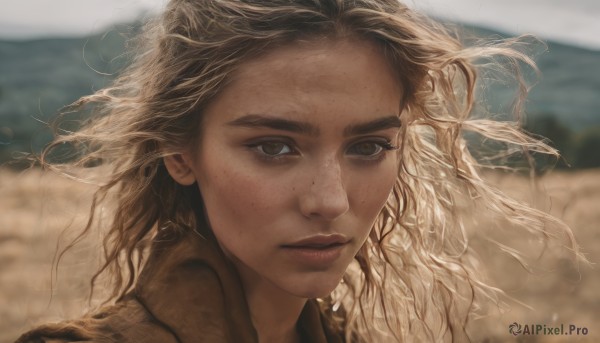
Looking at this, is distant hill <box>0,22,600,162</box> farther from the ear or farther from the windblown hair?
the ear

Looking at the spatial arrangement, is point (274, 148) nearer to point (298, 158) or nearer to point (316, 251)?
point (298, 158)

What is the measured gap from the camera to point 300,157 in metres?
2.37

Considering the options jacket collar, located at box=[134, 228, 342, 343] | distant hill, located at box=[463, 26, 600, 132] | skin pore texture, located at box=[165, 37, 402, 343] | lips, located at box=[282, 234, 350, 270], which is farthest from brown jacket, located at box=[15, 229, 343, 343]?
distant hill, located at box=[463, 26, 600, 132]

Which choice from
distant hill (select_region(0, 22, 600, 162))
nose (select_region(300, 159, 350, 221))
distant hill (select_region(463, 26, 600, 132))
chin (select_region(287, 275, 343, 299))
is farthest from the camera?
distant hill (select_region(463, 26, 600, 132))

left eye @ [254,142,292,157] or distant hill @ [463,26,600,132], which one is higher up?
left eye @ [254,142,292,157]

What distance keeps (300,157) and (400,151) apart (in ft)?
1.90

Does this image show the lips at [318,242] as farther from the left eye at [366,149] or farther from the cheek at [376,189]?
the left eye at [366,149]

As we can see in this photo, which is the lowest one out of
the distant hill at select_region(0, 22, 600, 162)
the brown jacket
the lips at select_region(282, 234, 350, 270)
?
the distant hill at select_region(0, 22, 600, 162)

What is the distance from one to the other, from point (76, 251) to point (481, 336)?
244 cm

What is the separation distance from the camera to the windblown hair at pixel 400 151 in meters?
2.47

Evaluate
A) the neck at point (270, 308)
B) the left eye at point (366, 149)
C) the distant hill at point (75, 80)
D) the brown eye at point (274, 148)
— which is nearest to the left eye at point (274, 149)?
the brown eye at point (274, 148)

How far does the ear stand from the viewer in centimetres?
262

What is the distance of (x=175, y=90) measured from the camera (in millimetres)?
2568

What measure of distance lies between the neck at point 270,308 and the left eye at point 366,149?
504 millimetres
